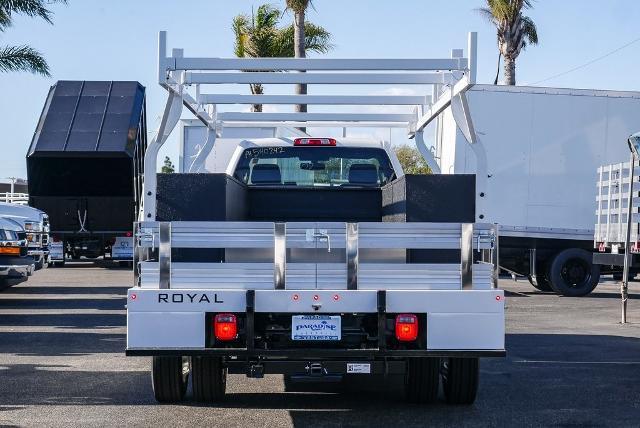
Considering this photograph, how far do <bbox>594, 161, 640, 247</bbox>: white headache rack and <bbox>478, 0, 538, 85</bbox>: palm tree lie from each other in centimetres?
2044

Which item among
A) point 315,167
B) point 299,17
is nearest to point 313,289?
point 315,167

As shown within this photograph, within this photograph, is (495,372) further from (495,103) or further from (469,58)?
(495,103)

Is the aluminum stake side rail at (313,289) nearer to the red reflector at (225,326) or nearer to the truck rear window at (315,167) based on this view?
the red reflector at (225,326)

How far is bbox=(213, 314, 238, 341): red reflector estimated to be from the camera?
726 cm

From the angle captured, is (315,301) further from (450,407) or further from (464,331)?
(450,407)

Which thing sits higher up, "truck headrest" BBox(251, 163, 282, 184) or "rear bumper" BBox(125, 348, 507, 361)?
"truck headrest" BBox(251, 163, 282, 184)

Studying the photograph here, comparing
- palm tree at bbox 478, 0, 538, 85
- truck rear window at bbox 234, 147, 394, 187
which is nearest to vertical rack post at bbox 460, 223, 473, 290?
truck rear window at bbox 234, 147, 394, 187

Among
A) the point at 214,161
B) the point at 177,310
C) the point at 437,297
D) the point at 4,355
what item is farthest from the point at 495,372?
the point at 214,161

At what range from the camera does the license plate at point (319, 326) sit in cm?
726

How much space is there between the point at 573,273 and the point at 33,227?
993cm

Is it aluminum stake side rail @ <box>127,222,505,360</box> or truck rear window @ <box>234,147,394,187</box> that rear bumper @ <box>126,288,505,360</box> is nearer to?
aluminum stake side rail @ <box>127,222,505,360</box>

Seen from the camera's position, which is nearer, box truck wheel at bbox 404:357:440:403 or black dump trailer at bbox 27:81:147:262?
box truck wheel at bbox 404:357:440:403

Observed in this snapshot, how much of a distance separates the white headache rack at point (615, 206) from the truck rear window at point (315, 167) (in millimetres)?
5203

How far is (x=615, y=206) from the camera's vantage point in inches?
630
